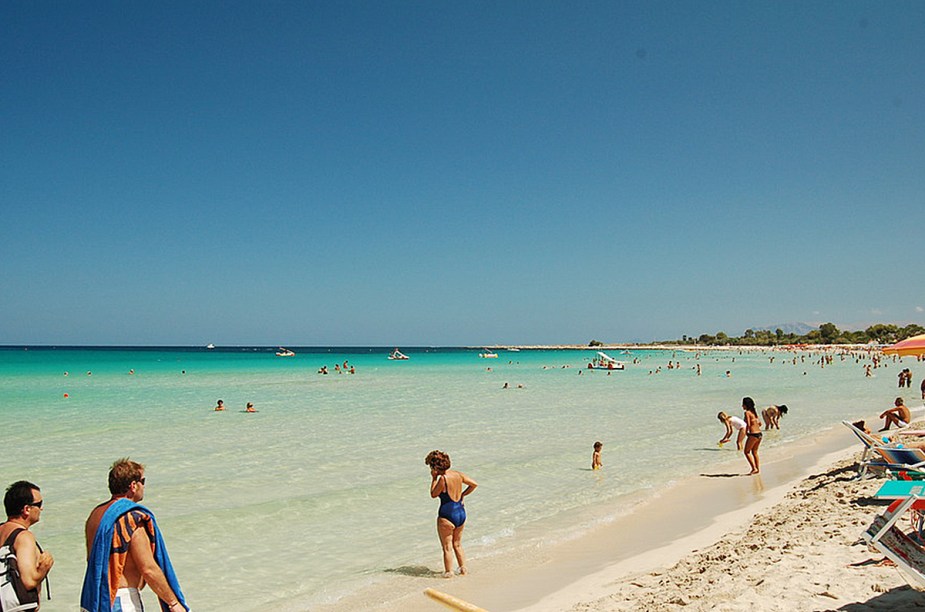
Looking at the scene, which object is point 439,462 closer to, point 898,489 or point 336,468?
point 898,489

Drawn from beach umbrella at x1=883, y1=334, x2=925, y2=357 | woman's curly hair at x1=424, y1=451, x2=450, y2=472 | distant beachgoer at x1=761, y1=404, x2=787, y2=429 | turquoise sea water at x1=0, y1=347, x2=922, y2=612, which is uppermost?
beach umbrella at x1=883, y1=334, x2=925, y2=357

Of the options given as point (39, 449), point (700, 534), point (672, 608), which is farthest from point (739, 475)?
point (39, 449)

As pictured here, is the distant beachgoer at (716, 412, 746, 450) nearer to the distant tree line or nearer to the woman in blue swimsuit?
the woman in blue swimsuit

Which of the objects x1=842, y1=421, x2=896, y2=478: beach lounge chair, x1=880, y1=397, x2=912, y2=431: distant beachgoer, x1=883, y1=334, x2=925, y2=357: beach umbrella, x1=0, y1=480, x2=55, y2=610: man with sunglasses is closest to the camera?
x1=0, y1=480, x2=55, y2=610: man with sunglasses

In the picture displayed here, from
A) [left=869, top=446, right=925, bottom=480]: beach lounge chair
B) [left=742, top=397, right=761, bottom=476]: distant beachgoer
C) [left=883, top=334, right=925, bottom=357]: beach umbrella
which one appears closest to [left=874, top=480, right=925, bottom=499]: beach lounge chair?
[left=883, top=334, right=925, bottom=357]: beach umbrella

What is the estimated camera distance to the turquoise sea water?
7926mm

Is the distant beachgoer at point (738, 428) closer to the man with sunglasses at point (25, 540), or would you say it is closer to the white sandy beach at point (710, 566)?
the white sandy beach at point (710, 566)

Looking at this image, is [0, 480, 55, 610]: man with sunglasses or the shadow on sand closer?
[0, 480, 55, 610]: man with sunglasses

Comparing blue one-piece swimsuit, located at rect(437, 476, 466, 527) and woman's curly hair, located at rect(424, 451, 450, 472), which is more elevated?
woman's curly hair, located at rect(424, 451, 450, 472)

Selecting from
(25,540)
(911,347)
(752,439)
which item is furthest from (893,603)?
(752,439)

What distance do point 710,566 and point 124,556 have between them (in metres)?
5.26

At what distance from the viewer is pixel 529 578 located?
688 cm

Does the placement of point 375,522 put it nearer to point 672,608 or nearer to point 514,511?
point 514,511

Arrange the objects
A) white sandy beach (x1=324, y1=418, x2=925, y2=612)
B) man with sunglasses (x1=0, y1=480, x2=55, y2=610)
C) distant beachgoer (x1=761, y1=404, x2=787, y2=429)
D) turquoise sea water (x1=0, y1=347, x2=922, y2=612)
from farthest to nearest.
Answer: distant beachgoer (x1=761, y1=404, x2=787, y2=429) < turquoise sea water (x1=0, y1=347, x2=922, y2=612) < white sandy beach (x1=324, y1=418, x2=925, y2=612) < man with sunglasses (x1=0, y1=480, x2=55, y2=610)
